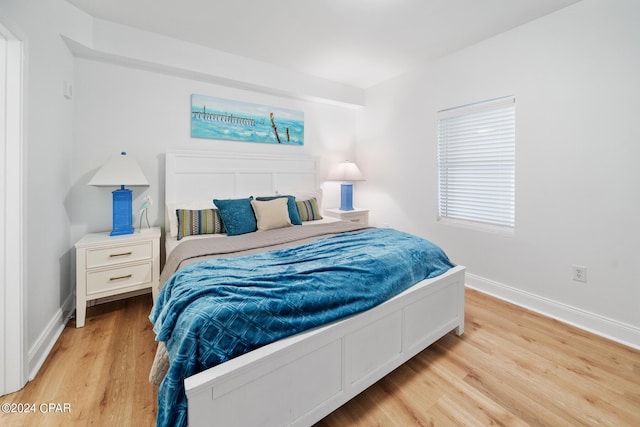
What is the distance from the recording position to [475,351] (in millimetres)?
1927

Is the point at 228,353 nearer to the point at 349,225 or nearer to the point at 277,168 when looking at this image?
the point at 349,225

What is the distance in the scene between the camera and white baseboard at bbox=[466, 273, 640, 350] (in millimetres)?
2039

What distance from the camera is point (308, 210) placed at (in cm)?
328

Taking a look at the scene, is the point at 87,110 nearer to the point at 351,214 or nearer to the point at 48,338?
the point at 48,338

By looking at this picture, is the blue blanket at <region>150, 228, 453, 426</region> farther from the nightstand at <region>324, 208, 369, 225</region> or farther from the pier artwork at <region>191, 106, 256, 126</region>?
the pier artwork at <region>191, 106, 256, 126</region>

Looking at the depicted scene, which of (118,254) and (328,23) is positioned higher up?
(328,23)

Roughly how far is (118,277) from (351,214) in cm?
270

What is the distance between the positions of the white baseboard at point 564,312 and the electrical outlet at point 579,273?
0.81 feet

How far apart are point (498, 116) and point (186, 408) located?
10.9 ft

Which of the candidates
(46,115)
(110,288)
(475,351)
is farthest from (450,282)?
(46,115)

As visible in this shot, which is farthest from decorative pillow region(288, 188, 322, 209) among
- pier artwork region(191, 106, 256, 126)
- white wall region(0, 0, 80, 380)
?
white wall region(0, 0, 80, 380)

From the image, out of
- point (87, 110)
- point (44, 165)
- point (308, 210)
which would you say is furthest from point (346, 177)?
point (44, 165)

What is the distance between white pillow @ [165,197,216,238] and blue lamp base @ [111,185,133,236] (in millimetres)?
325

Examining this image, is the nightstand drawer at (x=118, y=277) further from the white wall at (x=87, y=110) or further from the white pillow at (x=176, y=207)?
the white pillow at (x=176, y=207)
